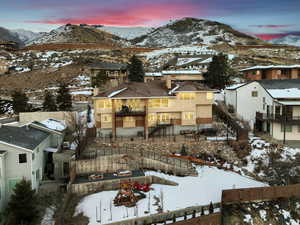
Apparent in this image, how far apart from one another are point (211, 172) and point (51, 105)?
2407cm

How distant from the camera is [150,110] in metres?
28.0

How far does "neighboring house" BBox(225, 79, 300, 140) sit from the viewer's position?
2702 cm

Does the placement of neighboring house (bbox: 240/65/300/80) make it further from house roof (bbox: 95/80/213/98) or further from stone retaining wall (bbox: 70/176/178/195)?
stone retaining wall (bbox: 70/176/178/195)

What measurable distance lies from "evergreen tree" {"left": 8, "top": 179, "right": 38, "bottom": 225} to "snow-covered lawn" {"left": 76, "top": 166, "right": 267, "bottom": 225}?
9.91ft

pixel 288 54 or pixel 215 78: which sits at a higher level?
pixel 288 54

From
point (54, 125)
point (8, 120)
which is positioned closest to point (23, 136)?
point (54, 125)

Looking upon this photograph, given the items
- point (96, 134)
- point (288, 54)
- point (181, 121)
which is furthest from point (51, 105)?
point (288, 54)

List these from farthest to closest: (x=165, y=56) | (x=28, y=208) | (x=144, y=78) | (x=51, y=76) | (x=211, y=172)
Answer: (x=165, y=56) → (x=51, y=76) → (x=144, y=78) → (x=211, y=172) → (x=28, y=208)

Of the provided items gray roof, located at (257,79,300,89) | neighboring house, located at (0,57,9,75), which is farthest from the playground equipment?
neighboring house, located at (0,57,9,75)

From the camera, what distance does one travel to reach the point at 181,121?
2856 cm

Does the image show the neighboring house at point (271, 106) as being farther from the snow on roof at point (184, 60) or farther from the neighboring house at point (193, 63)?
→ the snow on roof at point (184, 60)

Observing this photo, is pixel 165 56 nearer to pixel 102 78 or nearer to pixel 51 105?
pixel 102 78

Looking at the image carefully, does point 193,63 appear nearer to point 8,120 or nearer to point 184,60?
point 184,60

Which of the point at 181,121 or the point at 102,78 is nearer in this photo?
the point at 181,121
